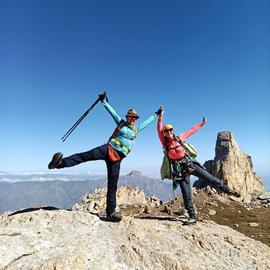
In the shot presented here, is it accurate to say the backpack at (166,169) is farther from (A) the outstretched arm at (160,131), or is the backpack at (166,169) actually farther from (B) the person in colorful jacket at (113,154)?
(B) the person in colorful jacket at (113,154)

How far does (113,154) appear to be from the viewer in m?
10.0

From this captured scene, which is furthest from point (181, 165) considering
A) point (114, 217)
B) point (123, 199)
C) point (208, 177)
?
point (123, 199)

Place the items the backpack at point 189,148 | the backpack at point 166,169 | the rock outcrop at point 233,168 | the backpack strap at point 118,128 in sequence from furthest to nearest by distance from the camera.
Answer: the rock outcrop at point 233,168 → the backpack at point 166,169 → the backpack at point 189,148 → the backpack strap at point 118,128

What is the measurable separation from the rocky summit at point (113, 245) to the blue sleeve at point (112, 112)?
3696 mm

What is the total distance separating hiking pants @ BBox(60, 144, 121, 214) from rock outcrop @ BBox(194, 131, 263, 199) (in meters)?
36.5

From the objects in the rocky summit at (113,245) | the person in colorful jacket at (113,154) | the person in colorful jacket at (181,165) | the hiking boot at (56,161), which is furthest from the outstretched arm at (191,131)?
the hiking boot at (56,161)

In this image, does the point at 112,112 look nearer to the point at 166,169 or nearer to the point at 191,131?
the point at 166,169

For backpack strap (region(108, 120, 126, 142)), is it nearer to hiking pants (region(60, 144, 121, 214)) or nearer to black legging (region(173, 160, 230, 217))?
hiking pants (region(60, 144, 121, 214))

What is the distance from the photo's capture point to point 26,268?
6.31 metres

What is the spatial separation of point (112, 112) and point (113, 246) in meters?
5.07

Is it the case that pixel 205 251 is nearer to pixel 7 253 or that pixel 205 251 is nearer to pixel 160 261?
pixel 160 261

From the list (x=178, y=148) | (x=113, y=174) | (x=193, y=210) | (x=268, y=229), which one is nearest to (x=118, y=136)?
(x=113, y=174)

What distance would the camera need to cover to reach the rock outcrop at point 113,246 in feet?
22.4

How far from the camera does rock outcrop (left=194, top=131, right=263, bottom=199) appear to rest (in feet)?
153
